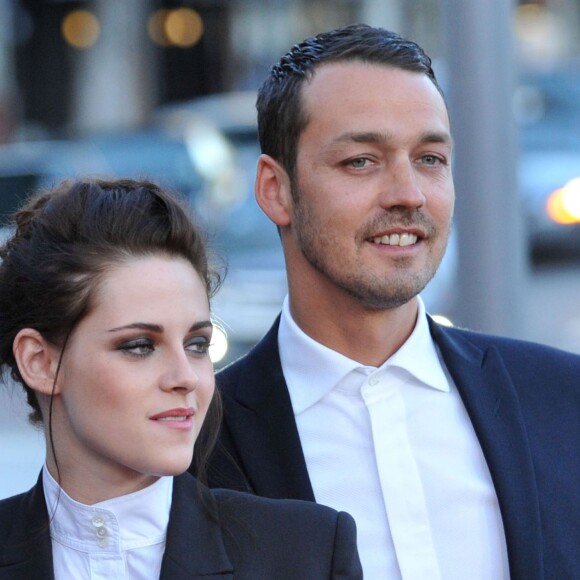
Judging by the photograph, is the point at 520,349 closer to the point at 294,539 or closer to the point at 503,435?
the point at 503,435

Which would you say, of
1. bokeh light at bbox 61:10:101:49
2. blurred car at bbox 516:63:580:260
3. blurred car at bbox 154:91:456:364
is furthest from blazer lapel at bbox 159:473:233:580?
bokeh light at bbox 61:10:101:49

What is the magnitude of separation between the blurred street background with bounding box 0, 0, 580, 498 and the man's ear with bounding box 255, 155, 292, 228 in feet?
0.48

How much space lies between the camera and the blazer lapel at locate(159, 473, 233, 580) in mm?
2697

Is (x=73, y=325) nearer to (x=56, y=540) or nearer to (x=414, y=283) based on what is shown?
(x=56, y=540)

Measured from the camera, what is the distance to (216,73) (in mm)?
27109

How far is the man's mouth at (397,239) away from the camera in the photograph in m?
2.99

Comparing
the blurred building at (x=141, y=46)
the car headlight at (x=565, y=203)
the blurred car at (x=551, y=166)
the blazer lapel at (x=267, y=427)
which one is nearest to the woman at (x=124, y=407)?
the blazer lapel at (x=267, y=427)

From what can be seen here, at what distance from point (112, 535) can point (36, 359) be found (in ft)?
1.21

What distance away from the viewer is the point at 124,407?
2596 millimetres

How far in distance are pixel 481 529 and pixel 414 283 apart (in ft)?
1.73

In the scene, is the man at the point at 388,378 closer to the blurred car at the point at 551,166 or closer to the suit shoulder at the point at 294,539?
the suit shoulder at the point at 294,539

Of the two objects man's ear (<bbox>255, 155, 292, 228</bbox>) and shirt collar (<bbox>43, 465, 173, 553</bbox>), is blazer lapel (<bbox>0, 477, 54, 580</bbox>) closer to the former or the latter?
shirt collar (<bbox>43, 465, 173, 553</bbox>)

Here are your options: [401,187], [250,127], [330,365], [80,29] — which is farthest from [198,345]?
[80,29]

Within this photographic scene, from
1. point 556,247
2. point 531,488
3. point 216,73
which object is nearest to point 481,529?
point 531,488
